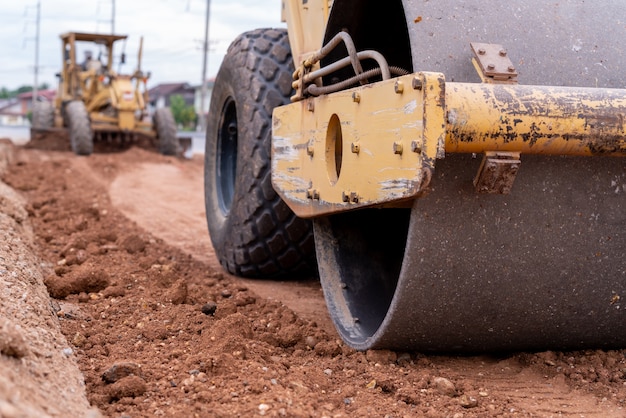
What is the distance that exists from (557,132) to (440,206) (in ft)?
1.42

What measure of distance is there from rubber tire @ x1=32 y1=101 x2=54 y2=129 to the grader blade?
50.5 ft

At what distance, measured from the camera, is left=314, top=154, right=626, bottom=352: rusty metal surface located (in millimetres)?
2645

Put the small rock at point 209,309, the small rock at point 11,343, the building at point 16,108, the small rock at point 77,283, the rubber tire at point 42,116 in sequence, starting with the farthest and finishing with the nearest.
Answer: the building at point 16,108, the rubber tire at point 42,116, the small rock at point 77,283, the small rock at point 209,309, the small rock at point 11,343

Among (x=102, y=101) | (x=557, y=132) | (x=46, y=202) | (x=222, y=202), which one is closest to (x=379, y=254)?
(x=557, y=132)

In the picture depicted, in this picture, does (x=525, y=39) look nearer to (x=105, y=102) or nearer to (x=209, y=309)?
(x=209, y=309)

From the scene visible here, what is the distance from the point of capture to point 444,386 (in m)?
2.77

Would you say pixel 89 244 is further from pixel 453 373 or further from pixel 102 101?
pixel 102 101

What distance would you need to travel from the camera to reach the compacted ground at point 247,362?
260 centimetres

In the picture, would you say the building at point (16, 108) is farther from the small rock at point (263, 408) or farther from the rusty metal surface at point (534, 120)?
the rusty metal surface at point (534, 120)

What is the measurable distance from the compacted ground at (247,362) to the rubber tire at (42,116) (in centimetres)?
1276

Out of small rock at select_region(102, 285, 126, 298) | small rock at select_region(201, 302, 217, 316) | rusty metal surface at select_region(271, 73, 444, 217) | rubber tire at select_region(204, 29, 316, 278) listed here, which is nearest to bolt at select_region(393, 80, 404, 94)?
rusty metal surface at select_region(271, 73, 444, 217)

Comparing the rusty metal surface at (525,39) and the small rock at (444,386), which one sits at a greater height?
the rusty metal surface at (525,39)

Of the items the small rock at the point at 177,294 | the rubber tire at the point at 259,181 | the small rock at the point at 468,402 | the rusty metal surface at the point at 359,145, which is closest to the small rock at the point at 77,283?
the small rock at the point at 177,294

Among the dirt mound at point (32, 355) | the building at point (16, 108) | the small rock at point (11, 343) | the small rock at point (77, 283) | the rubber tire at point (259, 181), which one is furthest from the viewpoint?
the building at point (16, 108)
